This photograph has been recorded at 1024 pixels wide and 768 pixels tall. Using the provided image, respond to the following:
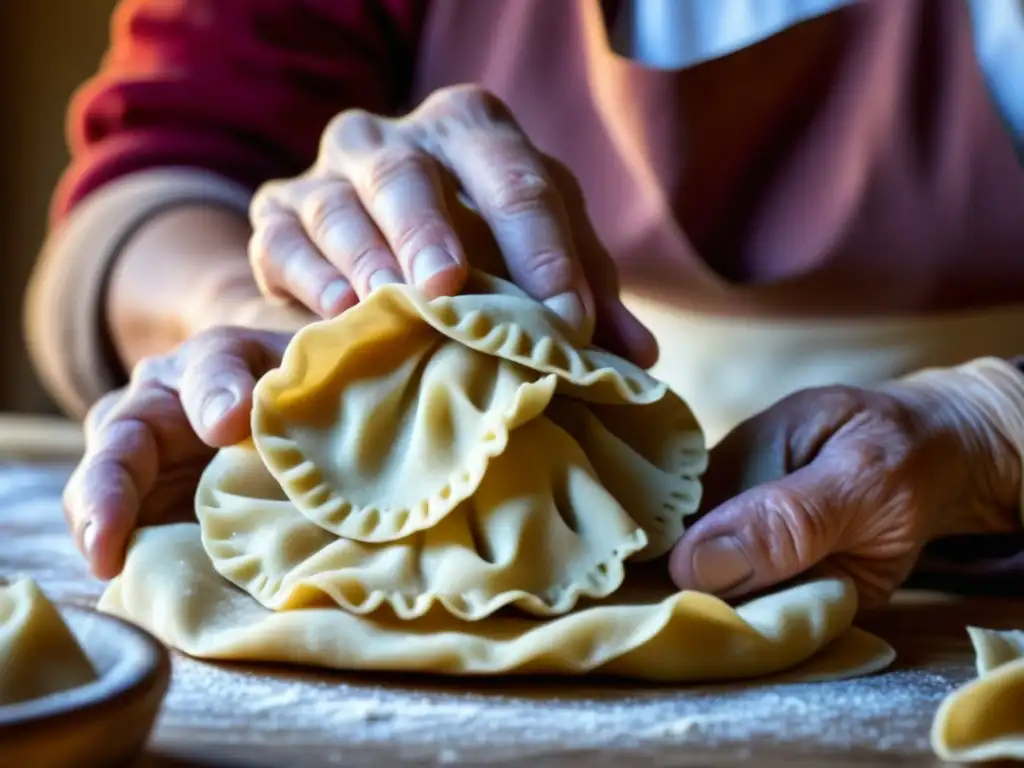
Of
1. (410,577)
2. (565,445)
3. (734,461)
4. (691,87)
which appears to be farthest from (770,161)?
(410,577)

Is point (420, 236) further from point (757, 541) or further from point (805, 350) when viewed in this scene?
point (805, 350)

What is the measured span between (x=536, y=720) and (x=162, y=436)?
0.37m

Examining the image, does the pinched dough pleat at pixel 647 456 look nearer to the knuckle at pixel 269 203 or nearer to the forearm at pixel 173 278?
the knuckle at pixel 269 203

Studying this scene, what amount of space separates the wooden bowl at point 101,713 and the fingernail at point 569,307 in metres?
0.37

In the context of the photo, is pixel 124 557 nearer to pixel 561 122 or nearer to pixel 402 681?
pixel 402 681

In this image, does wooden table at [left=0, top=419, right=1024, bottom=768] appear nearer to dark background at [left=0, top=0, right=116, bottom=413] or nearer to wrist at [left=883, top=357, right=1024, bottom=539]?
wrist at [left=883, top=357, right=1024, bottom=539]

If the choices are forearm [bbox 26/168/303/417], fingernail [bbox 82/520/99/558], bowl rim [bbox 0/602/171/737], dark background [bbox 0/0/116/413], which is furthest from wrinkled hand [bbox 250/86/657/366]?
dark background [bbox 0/0/116/413]

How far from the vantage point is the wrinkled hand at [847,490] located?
0.70 metres

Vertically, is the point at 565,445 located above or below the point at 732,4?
below

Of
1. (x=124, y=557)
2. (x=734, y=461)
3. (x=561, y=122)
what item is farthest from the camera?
(x=561, y=122)

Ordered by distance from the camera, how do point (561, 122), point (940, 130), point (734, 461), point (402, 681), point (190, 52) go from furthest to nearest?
point (190, 52), point (561, 122), point (940, 130), point (734, 461), point (402, 681)

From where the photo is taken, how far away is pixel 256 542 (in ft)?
2.27

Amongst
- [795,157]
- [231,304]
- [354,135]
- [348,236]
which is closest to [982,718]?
[348,236]

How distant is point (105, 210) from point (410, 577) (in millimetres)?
963
